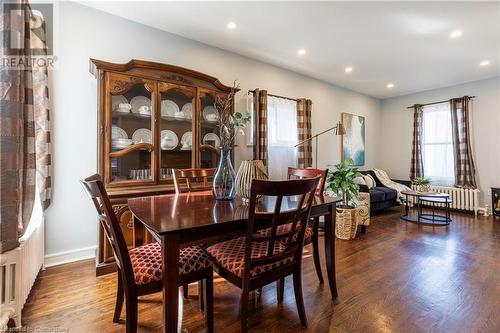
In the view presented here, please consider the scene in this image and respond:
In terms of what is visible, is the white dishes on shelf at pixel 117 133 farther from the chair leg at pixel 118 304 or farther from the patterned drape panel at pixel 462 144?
the patterned drape panel at pixel 462 144

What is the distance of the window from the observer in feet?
16.2

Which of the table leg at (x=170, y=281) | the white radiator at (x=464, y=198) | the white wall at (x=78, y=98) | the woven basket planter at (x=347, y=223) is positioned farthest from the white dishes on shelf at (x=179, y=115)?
the white radiator at (x=464, y=198)

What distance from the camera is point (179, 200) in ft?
5.51

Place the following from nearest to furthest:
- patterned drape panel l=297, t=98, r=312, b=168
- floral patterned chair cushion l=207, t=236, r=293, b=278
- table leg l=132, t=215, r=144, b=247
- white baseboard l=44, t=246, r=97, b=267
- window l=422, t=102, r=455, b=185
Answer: floral patterned chair cushion l=207, t=236, r=293, b=278
table leg l=132, t=215, r=144, b=247
white baseboard l=44, t=246, r=97, b=267
patterned drape panel l=297, t=98, r=312, b=168
window l=422, t=102, r=455, b=185

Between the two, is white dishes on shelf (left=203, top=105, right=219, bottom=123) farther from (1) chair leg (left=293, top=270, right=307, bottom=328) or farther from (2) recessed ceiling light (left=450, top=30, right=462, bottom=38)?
(2) recessed ceiling light (left=450, top=30, right=462, bottom=38)

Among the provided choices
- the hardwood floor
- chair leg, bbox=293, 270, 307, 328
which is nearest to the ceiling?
chair leg, bbox=293, 270, 307, 328

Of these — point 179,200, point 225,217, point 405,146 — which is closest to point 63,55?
point 179,200

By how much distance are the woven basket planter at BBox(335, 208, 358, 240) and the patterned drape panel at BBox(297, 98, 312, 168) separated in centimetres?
120

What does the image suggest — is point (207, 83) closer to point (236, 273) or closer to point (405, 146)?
point (236, 273)

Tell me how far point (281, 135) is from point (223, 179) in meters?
2.46

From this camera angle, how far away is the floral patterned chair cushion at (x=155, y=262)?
1215 millimetres

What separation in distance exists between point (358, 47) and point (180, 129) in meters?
2.59

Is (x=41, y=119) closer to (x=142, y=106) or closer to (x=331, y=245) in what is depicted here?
(x=142, y=106)

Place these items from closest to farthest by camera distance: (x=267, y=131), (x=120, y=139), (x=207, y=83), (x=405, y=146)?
(x=120, y=139), (x=207, y=83), (x=267, y=131), (x=405, y=146)
